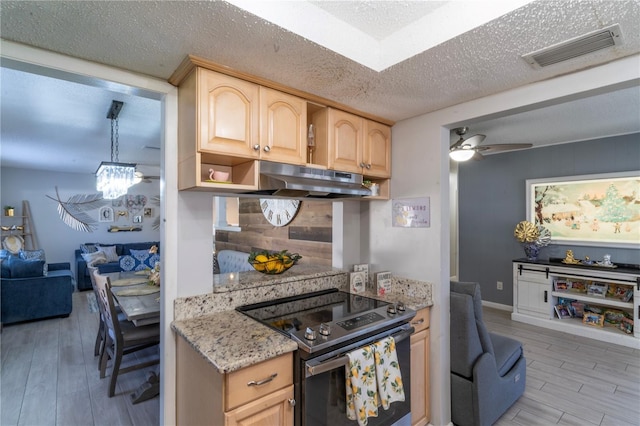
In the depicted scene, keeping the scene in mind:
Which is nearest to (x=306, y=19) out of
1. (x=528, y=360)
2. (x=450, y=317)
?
(x=450, y=317)

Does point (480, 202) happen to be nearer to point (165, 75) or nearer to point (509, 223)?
point (509, 223)

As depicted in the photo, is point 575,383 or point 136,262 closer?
point 575,383

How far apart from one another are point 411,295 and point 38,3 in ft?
7.92

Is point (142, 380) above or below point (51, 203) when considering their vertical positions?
below

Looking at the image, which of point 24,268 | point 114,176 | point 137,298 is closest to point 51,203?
point 24,268

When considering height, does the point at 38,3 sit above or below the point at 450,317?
above

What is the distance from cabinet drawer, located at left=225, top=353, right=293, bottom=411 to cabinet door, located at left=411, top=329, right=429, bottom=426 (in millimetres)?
977

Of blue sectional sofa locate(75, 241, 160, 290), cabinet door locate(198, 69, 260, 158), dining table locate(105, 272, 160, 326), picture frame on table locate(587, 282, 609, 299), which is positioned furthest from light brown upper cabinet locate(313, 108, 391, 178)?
blue sectional sofa locate(75, 241, 160, 290)

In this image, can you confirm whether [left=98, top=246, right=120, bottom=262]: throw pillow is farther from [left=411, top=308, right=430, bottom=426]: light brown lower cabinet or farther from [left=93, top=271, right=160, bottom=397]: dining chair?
[left=411, top=308, right=430, bottom=426]: light brown lower cabinet

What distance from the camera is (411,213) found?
2.31 meters

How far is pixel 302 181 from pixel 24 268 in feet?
16.1

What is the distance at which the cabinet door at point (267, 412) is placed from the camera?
1296 mm

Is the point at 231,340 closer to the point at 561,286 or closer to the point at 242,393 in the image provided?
the point at 242,393

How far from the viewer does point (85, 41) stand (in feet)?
4.36
